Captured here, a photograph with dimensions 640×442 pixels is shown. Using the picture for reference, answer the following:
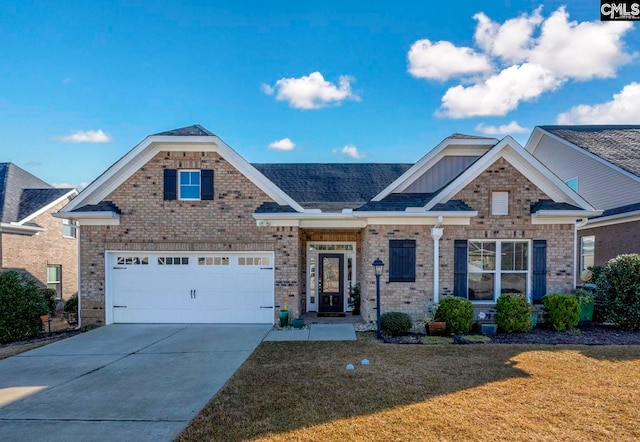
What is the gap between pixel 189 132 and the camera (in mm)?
11367

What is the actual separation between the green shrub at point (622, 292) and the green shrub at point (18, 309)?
53.7 ft

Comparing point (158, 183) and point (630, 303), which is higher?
point (158, 183)

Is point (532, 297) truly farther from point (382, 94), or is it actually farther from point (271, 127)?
point (271, 127)

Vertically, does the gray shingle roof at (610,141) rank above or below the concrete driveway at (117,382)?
above

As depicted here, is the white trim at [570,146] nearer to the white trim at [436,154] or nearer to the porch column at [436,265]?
the white trim at [436,154]

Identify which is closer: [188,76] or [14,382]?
[14,382]

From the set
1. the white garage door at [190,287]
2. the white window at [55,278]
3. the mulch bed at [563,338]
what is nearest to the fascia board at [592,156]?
the mulch bed at [563,338]

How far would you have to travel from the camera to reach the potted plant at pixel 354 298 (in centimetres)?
1281

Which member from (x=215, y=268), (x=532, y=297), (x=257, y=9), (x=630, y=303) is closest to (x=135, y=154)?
(x=215, y=268)

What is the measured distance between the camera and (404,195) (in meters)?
11.8

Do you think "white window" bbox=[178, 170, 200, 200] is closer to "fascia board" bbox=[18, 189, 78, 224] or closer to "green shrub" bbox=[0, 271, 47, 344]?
"green shrub" bbox=[0, 271, 47, 344]

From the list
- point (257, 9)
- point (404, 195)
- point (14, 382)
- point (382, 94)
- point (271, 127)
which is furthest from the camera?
point (271, 127)

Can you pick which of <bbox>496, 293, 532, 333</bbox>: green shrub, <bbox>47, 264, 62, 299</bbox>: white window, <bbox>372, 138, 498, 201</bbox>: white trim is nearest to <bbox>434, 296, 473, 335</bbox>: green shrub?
<bbox>496, 293, 532, 333</bbox>: green shrub

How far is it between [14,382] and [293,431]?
558cm
